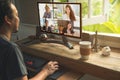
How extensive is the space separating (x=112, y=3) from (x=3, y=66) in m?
2.35

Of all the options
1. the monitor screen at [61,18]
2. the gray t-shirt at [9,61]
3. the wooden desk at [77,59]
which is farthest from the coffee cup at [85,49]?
the gray t-shirt at [9,61]

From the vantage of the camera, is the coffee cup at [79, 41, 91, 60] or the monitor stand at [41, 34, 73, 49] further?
the monitor stand at [41, 34, 73, 49]

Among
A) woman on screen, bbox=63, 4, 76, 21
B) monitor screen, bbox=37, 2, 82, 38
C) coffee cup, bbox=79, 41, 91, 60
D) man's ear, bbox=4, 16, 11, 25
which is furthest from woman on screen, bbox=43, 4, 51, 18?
man's ear, bbox=4, 16, 11, 25

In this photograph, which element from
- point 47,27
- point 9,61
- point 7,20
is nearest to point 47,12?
point 47,27

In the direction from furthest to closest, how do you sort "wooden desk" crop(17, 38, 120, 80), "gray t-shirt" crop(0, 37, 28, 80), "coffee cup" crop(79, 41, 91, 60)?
"coffee cup" crop(79, 41, 91, 60), "wooden desk" crop(17, 38, 120, 80), "gray t-shirt" crop(0, 37, 28, 80)

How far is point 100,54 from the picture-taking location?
1689 mm

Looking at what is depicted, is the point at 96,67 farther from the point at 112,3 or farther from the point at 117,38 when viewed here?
the point at 112,3

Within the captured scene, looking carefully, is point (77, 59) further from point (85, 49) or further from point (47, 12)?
point (47, 12)

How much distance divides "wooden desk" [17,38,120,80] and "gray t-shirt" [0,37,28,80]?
610mm

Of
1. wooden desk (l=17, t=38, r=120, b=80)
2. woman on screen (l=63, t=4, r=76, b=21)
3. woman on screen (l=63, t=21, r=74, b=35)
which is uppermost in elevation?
woman on screen (l=63, t=4, r=76, b=21)

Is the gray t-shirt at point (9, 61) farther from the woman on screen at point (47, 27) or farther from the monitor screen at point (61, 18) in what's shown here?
the woman on screen at point (47, 27)

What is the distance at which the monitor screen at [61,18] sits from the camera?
1768mm

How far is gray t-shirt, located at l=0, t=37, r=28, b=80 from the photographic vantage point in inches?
40.7

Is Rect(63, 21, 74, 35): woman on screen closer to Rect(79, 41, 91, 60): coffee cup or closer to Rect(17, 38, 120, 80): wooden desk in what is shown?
Rect(17, 38, 120, 80): wooden desk
